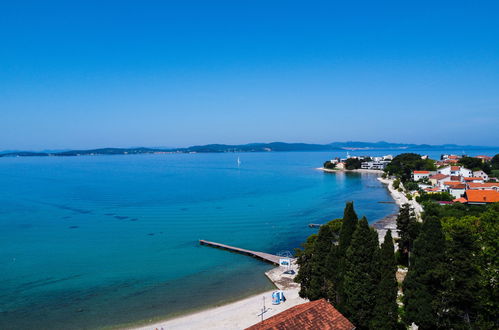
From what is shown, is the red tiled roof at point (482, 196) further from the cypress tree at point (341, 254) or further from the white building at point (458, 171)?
the cypress tree at point (341, 254)

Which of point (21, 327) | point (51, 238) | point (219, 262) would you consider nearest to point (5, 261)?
point (51, 238)

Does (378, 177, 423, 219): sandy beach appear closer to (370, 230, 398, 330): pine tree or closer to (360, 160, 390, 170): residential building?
(370, 230, 398, 330): pine tree

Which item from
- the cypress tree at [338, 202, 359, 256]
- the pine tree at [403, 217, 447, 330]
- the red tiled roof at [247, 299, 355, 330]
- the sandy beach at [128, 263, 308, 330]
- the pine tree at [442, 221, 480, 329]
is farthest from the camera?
the sandy beach at [128, 263, 308, 330]

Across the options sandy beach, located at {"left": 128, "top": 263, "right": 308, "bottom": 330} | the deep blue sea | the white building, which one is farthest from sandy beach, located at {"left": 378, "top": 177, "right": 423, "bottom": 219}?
sandy beach, located at {"left": 128, "top": 263, "right": 308, "bottom": 330}

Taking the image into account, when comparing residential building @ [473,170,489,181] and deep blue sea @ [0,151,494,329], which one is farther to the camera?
residential building @ [473,170,489,181]

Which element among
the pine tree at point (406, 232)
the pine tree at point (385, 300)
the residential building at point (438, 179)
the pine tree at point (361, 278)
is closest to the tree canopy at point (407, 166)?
the residential building at point (438, 179)

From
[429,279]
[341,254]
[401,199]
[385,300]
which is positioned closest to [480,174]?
[401,199]
